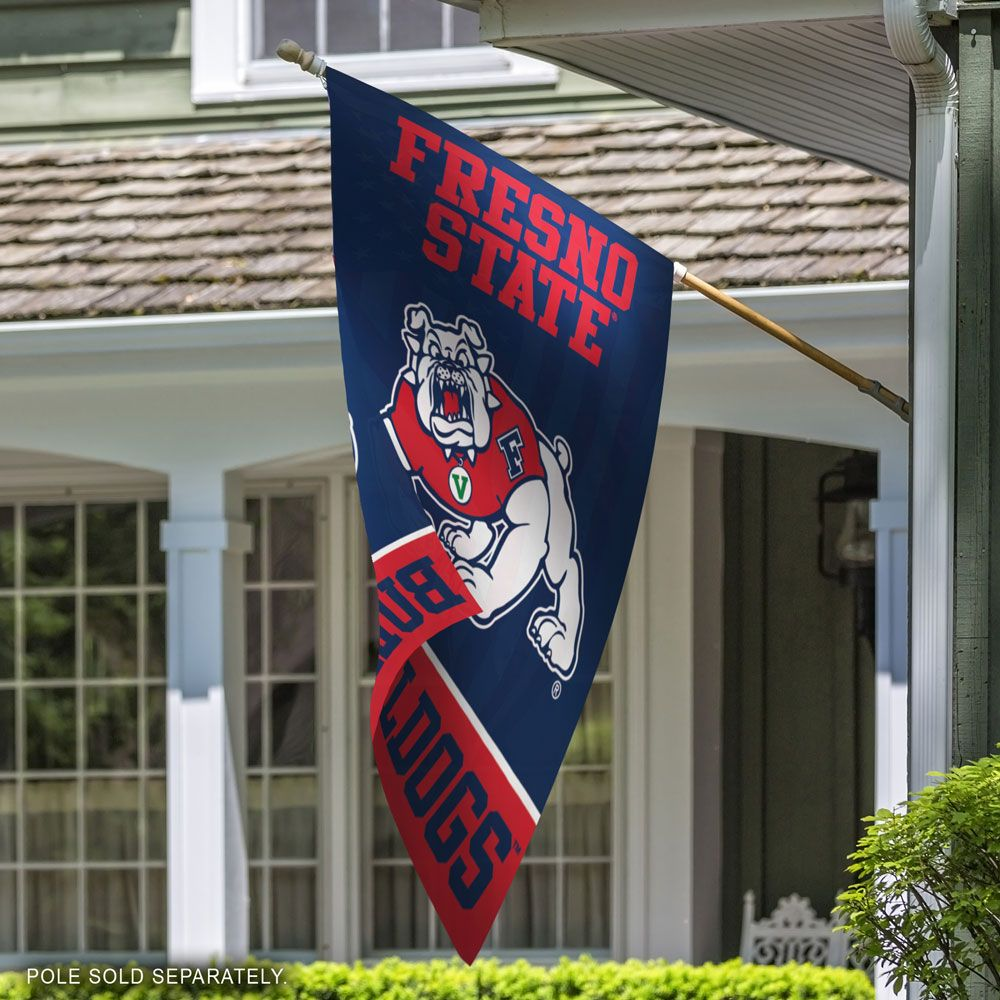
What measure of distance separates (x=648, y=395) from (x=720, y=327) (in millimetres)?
2385

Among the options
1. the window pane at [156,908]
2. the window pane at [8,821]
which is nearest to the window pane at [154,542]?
the window pane at [8,821]

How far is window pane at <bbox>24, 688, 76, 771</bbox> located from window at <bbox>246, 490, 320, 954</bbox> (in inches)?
36.0

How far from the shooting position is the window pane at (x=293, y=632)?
8992mm

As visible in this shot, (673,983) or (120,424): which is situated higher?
(120,424)

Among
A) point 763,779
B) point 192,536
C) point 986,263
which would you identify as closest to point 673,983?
point 763,779

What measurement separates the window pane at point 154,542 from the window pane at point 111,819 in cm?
104

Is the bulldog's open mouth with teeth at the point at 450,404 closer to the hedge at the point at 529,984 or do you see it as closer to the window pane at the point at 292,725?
the hedge at the point at 529,984

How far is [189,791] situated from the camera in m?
7.37

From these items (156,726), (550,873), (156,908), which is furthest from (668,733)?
(156,908)

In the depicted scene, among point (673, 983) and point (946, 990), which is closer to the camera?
point (946, 990)

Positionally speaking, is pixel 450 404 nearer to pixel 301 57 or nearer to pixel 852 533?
pixel 301 57

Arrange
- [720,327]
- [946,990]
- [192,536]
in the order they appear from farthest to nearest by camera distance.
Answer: [192,536] → [720,327] → [946,990]

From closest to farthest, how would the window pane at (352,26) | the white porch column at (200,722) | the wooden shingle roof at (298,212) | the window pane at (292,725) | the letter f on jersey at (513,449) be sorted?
the letter f on jersey at (513,449) < the wooden shingle roof at (298,212) < the white porch column at (200,722) < the window pane at (352,26) < the window pane at (292,725)

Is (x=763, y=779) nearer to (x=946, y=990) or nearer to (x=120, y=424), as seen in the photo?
(x=120, y=424)
